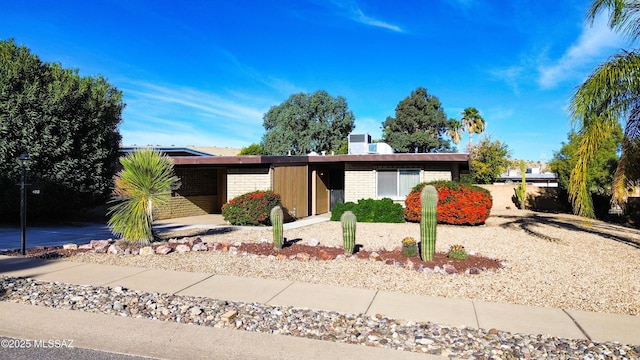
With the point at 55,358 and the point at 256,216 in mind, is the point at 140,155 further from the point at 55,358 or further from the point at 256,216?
the point at 55,358

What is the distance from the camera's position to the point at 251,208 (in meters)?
15.1

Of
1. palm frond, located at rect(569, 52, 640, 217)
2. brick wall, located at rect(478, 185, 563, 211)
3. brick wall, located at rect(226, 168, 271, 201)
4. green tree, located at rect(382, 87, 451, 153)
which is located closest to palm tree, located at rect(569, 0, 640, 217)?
palm frond, located at rect(569, 52, 640, 217)

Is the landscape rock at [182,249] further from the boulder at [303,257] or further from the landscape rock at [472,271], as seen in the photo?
the landscape rock at [472,271]

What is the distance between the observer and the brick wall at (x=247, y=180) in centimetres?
1705


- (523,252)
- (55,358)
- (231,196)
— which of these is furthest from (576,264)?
(231,196)

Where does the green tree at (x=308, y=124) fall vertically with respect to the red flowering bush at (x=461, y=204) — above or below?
above

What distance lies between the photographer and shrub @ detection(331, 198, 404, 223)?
1638cm

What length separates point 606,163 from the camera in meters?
26.1

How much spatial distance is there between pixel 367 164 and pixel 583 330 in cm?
1380

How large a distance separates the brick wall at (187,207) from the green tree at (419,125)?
30075mm

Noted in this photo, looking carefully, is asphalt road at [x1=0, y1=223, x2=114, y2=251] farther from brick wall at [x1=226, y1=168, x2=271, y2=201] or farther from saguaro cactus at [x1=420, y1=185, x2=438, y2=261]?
saguaro cactus at [x1=420, y1=185, x2=438, y2=261]

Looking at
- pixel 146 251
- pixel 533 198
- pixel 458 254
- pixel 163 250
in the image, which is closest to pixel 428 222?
pixel 458 254

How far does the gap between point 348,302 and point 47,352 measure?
357 centimetres

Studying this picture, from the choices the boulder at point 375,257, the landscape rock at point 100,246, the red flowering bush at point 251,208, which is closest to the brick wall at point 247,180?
the red flowering bush at point 251,208
